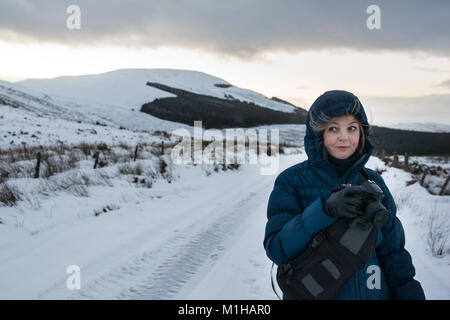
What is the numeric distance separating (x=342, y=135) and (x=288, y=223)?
624 millimetres

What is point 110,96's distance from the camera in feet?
185

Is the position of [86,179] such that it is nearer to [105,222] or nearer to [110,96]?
[105,222]

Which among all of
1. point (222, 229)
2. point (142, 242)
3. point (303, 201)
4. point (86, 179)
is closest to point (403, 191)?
point (222, 229)

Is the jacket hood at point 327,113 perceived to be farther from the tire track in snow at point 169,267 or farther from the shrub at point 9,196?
the shrub at point 9,196

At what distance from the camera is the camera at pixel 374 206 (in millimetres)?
1333

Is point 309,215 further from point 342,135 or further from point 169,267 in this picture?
point 169,267

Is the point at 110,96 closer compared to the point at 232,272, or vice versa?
the point at 232,272

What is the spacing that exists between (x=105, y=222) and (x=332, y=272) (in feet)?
15.3

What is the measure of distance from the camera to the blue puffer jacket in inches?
9.3

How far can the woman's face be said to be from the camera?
5.77 feet

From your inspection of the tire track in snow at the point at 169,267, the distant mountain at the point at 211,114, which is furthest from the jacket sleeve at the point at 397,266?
the distant mountain at the point at 211,114

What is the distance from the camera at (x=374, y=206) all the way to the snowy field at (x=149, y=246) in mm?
2173

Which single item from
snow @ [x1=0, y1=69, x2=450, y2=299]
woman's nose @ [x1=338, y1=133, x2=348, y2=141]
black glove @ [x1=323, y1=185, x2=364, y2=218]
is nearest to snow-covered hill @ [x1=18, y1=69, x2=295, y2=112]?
snow @ [x1=0, y1=69, x2=450, y2=299]

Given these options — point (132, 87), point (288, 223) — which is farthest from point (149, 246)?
point (132, 87)
